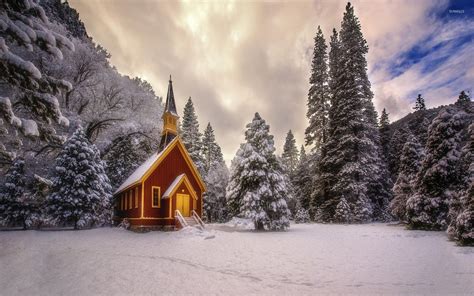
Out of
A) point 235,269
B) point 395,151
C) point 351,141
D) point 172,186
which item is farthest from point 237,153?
point 395,151

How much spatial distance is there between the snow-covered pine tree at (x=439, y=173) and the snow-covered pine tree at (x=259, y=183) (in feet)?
29.7

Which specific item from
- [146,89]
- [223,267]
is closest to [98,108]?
[146,89]

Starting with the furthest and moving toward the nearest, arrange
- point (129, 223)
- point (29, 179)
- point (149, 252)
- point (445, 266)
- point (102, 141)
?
point (102, 141) → point (129, 223) → point (29, 179) → point (149, 252) → point (445, 266)

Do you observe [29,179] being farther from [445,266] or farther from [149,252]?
[445,266]

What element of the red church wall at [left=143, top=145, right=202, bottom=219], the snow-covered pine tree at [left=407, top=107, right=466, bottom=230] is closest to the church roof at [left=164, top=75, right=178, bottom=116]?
the red church wall at [left=143, top=145, right=202, bottom=219]

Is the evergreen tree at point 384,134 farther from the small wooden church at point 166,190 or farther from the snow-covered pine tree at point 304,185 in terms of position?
the small wooden church at point 166,190

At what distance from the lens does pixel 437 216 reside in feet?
59.5

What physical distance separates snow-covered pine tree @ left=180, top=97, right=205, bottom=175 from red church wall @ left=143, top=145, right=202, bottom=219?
49.2 feet

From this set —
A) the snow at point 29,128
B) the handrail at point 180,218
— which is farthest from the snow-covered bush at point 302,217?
the snow at point 29,128

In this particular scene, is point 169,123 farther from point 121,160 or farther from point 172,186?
point 121,160

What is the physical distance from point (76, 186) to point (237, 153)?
12.5m

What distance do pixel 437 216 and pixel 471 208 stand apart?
6742mm

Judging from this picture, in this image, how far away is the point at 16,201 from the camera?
64.5 feet

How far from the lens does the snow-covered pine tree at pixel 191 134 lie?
39.9 m
